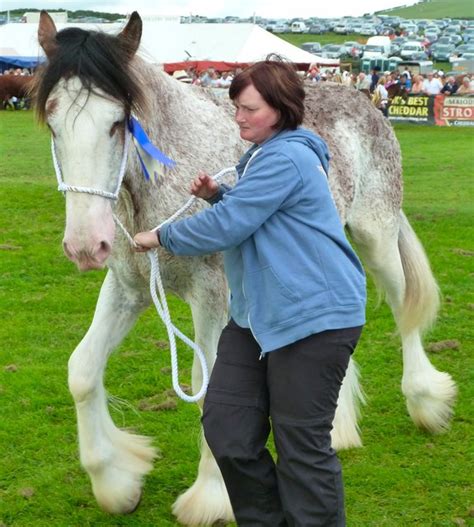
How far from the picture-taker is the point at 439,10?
119500mm

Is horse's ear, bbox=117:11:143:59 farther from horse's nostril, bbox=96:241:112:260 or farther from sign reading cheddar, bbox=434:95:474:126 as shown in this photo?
sign reading cheddar, bbox=434:95:474:126

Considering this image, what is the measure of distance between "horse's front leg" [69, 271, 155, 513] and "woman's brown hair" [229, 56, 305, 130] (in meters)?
1.37

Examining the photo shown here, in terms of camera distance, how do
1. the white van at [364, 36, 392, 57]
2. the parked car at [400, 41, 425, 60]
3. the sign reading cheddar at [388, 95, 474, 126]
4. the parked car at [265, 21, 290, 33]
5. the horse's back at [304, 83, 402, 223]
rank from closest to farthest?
the horse's back at [304, 83, 402, 223]
the sign reading cheddar at [388, 95, 474, 126]
the white van at [364, 36, 392, 57]
the parked car at [400, 41, 425, 60]
the parked car at [265, 21, 290, 33]

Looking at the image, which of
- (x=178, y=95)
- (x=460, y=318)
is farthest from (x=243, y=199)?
(x=460, y=318)

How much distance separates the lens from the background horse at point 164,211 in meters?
3.37

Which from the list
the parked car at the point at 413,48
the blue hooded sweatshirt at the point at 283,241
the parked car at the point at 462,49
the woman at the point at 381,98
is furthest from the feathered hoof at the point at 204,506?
the parked car at the point at 462,49

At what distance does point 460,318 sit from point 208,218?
4.85m

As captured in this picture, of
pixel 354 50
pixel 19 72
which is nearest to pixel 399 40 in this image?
pixel 354 50

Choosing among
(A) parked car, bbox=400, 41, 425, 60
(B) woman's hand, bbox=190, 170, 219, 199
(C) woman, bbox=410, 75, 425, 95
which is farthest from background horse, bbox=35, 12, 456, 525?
(A) parked car, bbox=400, 41, 425, 60

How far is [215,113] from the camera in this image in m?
4.43

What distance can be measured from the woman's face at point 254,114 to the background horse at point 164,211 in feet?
1.69

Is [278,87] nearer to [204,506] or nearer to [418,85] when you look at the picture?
[204,506]

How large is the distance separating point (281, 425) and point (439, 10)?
124m

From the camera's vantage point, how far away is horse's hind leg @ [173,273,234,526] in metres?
4.21
